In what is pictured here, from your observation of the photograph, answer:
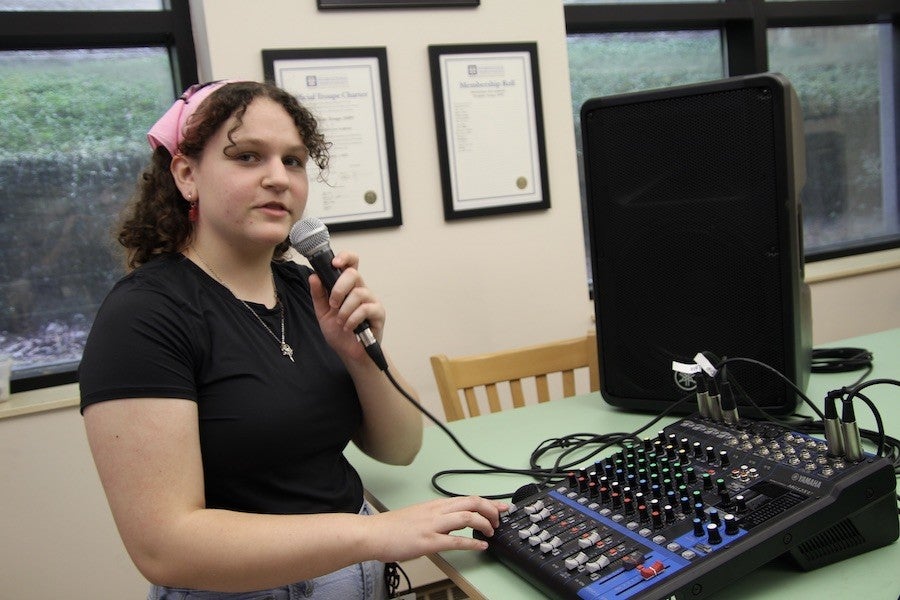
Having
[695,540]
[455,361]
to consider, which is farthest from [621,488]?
[455,361]

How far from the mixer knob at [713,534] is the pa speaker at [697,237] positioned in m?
0.43

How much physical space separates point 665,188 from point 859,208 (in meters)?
2.57

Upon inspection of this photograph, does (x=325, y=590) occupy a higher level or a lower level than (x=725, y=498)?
lower

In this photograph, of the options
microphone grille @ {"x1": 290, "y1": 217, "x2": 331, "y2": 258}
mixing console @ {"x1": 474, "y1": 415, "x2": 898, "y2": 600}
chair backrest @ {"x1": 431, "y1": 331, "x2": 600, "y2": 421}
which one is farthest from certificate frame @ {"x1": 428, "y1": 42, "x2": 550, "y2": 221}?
mixing console @ {"x1": 474, "y1": 415, "x2": 898, "y2": 600}

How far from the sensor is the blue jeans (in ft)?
3.29

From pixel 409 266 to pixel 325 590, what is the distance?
1.33 meters

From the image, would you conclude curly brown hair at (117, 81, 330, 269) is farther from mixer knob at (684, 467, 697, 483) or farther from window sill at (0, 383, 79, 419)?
window sill at (0, 383, 79, 419)

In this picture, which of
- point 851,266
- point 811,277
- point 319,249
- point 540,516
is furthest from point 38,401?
point 851,266

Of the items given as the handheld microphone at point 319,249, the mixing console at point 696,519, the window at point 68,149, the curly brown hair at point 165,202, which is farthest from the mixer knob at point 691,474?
the window at point 68,149

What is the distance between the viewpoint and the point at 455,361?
172 cm

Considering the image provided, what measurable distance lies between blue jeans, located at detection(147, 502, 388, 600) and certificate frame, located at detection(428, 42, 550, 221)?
4.46ft

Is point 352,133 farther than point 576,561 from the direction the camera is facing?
Yes

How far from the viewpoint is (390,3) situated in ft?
7.16

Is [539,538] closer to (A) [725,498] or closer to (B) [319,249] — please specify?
(A) [725,498]
